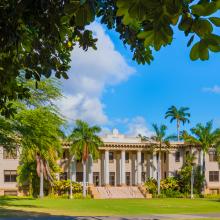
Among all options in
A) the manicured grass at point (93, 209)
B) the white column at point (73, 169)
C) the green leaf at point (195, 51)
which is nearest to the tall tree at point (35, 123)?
the manicured grass at point (93, 209)

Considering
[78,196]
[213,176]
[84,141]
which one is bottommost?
[78,196]

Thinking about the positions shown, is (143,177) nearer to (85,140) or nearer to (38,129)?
(85,140)

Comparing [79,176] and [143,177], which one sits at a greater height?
[79,176]

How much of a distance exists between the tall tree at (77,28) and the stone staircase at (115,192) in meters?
64.7

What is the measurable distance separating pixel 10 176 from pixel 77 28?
219 ft

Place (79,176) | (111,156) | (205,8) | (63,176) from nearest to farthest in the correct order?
(205,8), (63,176), (79,176), (111,156)

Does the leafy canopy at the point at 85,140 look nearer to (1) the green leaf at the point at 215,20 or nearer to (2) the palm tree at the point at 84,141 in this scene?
(2) the palm tree at the point at 84,141

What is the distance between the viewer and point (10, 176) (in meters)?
72.1

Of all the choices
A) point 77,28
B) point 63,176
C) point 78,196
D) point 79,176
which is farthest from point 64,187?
point 77,28

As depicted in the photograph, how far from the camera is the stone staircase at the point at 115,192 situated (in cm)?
7294

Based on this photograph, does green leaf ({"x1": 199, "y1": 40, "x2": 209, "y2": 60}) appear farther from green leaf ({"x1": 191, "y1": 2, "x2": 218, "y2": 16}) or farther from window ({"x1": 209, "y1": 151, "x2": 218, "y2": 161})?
window ({"x1": 209, "y1": 151, "x2": 218, "y2": 161})

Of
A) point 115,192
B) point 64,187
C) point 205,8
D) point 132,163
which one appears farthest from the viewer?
point 132,163

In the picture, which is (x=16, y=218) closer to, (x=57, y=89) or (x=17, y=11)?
(x=57, y=89)

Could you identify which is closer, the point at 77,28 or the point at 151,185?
the point at 77,28
